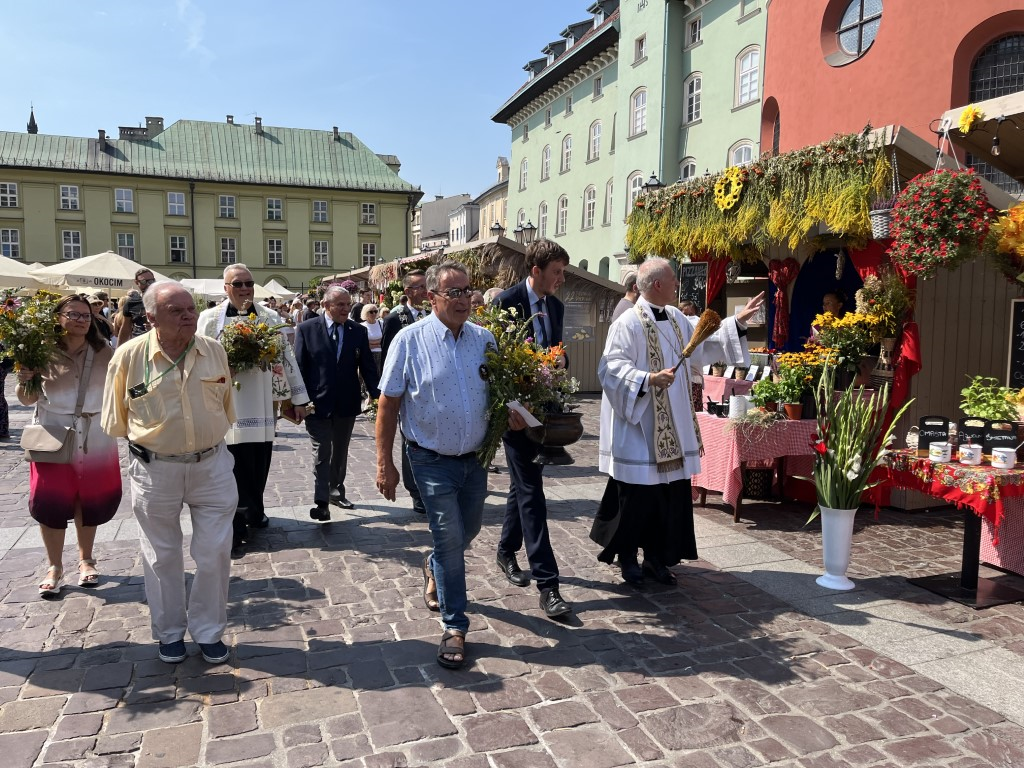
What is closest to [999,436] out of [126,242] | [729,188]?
[729,188]

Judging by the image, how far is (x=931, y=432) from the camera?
5004 mm

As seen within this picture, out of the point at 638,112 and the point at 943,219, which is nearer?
the point at 943,219

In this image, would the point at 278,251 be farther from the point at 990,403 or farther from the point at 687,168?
the point at 990,403

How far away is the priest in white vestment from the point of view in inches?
Answer: 187

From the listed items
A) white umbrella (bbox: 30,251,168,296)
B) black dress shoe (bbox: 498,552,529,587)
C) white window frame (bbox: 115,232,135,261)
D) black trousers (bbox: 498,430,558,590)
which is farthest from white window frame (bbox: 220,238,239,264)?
black trousers (bbox: 498,430,558,590)

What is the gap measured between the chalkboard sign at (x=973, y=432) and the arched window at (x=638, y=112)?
22.9 metres

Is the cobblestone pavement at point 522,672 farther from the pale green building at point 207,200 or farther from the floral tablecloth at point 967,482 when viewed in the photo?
the pale green building at point 207,200

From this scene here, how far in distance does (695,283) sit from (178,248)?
47.2 m

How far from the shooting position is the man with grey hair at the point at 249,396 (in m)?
5.54

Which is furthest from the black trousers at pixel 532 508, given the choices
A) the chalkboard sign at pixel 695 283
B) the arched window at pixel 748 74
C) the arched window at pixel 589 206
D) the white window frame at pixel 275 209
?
the white window frame at pixel 275 209

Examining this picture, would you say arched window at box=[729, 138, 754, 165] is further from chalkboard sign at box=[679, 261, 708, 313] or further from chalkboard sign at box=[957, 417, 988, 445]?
chalkboard sign at box=[957, 417, 988, 445]

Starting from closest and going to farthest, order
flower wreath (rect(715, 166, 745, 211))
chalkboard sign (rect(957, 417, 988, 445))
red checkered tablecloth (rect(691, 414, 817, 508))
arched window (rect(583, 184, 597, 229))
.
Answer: chalkboard sign (rect(957, 417, 988, 445))
red checkered tablecloth (rect(691, 414, 817, 508))
flower wreath (rect(715, 166, 745, 211))
arched window (rect(583, 184, 597, 229))

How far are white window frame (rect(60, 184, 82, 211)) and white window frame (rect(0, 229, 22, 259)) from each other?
3064 mm

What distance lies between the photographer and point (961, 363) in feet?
22.9
